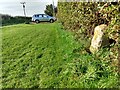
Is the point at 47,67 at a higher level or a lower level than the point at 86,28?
lower

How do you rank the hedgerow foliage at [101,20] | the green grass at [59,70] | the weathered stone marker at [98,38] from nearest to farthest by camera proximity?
the hedgerow foliage at [101,20] → the green grass at [59,70] → the weathered stone marker at [98,38]

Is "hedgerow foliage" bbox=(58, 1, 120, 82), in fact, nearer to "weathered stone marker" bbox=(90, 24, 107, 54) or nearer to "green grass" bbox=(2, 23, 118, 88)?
"weathered stone marker" bbox=(90, 24, 107, 54)

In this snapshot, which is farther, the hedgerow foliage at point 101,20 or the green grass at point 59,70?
the green grass at point 59,70

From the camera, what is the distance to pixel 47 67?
6992 millimetres

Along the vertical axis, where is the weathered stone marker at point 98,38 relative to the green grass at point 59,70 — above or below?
above

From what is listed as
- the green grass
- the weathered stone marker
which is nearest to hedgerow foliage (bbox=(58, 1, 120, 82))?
the weathered stone marker

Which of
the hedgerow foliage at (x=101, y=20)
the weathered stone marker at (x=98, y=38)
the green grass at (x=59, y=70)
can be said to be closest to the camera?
the hedgerow foliage at (x=101, y=20)

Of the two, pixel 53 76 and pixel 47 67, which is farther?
pixel 47 67

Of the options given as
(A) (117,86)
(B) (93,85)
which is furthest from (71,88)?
(A) (117,86)

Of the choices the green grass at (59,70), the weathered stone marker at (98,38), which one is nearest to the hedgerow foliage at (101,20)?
the weathered stone marker at (98,38)

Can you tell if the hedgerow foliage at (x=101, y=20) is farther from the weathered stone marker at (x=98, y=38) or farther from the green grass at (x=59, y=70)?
the green grass at (x=59, y=70)

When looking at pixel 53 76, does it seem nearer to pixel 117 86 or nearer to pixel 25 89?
pixel 25 89

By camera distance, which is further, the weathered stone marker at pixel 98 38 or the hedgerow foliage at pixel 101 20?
the weathered stone marker at pixel 98 38

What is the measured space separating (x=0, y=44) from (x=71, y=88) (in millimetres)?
6680
